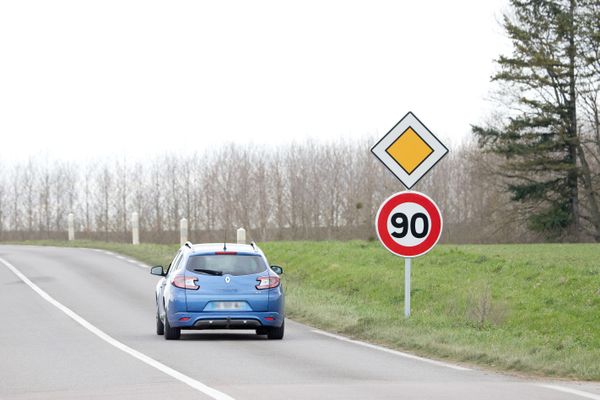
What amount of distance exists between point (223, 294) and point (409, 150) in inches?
140

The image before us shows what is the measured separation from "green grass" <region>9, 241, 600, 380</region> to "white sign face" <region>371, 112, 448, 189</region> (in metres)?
2.34

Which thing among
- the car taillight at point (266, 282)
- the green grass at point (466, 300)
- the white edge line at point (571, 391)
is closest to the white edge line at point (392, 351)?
the green grass at point (466, 300)

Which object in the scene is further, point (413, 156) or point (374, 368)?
point (413, 156)

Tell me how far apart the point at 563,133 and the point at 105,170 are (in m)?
42.8

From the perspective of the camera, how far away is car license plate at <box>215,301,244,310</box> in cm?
1748

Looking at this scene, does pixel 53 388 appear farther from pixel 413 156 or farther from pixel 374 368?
pixel 413 156

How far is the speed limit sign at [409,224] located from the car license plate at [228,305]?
2327mm

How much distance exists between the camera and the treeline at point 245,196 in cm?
7481

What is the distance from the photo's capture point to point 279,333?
58.4 ft

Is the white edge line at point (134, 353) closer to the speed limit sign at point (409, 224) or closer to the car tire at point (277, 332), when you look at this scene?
the car tire at point (277, 332)

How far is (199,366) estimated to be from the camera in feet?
44.8

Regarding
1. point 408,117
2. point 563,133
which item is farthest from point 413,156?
point 563,133

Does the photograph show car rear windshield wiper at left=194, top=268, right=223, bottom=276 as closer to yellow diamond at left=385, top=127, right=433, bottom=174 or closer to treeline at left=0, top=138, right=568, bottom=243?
yellow diamond at left=385, top=127, right=433, bottom=174

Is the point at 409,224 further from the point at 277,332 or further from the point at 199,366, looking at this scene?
the point at 199,366
